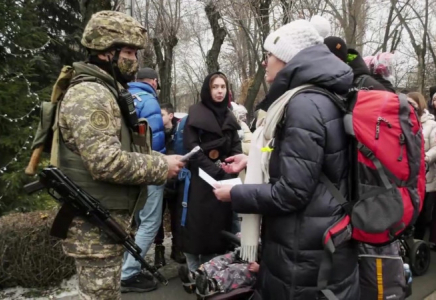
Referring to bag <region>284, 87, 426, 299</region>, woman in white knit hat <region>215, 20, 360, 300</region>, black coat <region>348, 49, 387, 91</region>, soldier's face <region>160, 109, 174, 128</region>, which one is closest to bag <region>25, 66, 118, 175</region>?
woman in white knit hat <region>215, 20, 360, 300</region>

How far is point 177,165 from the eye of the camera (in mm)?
2490

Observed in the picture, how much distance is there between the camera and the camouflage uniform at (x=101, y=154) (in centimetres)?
213

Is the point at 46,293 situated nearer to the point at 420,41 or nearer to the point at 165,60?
the point at 165,60

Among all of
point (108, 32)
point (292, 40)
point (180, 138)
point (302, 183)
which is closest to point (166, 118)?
point (180, 138)

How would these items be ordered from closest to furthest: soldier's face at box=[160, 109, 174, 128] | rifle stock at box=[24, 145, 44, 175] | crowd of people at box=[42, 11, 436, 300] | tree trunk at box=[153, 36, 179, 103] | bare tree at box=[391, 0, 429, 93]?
crowd of people at box=[42, 11, 436, 300], rifle stock at box=[24, 145, 44, 175], soldier's face at box=[160, 109, 174, 128], tree trunk at box=[153, 36, 179, 103], bare tree at box=[391, 0, 429, 93]

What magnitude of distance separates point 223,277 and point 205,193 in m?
1.36

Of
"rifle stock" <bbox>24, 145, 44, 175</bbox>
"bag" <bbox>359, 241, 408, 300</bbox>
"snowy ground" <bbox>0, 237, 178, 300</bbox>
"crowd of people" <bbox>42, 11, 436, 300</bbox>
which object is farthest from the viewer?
"snowy ground" <bbox>0, 237, 178, 300</bbox>

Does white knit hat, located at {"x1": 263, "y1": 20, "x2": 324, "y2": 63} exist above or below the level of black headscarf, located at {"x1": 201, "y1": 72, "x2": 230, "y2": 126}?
above

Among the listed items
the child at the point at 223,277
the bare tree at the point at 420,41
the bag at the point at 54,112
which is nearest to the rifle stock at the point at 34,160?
the bag at the point at 54,112

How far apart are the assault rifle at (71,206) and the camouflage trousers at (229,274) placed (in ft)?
1.70

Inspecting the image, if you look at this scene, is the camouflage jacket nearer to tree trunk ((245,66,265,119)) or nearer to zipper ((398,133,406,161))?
zipper ((398,133,406,161))

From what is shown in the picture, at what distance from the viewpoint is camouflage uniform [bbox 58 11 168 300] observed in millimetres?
2131

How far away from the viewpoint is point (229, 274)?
8.05ft

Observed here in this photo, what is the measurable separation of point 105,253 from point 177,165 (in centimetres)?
62
